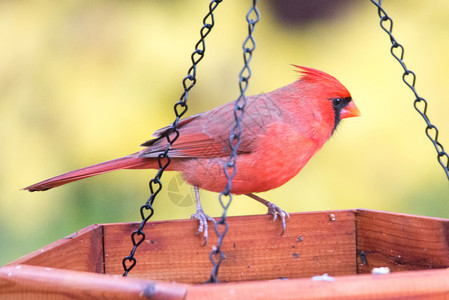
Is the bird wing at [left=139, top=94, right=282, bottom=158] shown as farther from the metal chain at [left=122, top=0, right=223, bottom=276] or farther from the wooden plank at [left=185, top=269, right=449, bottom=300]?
the wooden plank at [left=185, top=269, right=449, bottom=300]

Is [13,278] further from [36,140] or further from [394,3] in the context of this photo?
[394,3]

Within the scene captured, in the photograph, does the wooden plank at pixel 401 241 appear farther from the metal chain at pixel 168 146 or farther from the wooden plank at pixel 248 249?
the metal chain at pixel 168 146

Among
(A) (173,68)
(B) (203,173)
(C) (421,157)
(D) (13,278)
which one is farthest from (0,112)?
(C) (421,157)

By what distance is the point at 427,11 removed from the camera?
335 centimetres

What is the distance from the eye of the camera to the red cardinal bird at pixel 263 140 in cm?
198

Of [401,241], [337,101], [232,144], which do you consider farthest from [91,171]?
[401,241]

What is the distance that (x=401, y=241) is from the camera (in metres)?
1.86

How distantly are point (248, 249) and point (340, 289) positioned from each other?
84 centimetres

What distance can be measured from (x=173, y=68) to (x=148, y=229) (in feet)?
4.70

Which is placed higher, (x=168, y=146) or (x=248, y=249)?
(x=168, y=146)

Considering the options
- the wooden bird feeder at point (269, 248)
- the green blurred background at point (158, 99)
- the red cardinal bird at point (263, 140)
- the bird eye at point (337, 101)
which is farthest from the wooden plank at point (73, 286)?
the green blurred background at point (158, 99)

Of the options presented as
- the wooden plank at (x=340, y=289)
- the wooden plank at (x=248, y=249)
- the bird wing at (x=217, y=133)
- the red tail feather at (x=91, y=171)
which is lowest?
the wooden plank at (x=248, y=249)

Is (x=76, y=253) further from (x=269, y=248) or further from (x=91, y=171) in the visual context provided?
(x=269, y=248)

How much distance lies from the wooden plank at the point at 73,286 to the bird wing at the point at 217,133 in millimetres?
829
